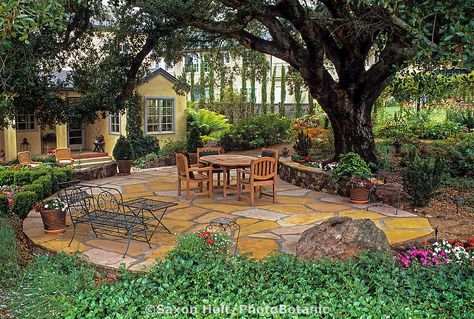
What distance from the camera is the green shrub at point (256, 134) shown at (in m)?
15.9

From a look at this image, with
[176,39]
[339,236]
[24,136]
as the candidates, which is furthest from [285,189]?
[24,136]

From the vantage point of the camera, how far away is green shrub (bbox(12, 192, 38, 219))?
737cm

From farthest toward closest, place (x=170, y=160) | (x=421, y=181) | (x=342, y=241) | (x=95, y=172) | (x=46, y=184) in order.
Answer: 1. (x=170, y=160)
2. (x=95, y=172)
3. (x=46, y=184)
4. (x=421, y=181)
5. (x=342, y=241)

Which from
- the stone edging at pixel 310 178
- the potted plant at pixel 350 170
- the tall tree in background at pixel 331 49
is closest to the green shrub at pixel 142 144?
the stone edging at pixel 310 178

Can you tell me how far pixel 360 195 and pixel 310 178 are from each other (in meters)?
1.64

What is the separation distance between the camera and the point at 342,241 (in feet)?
16.2

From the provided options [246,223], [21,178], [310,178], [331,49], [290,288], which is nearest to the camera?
[290,288]

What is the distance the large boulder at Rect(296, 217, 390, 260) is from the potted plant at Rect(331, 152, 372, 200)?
296 cm

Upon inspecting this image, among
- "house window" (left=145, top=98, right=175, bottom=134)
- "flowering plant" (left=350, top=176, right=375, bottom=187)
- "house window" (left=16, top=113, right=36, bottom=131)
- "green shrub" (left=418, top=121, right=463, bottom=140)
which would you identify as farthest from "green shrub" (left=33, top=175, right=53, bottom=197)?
"house window" (left=16, top=113, right=36, bottom=131)

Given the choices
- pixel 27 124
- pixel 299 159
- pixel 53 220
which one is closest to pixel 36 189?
pixel 53 220

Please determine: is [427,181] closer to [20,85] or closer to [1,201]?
[20,85]

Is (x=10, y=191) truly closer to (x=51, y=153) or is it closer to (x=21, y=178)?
(x=21, y=178)

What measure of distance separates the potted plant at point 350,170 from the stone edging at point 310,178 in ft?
0.39

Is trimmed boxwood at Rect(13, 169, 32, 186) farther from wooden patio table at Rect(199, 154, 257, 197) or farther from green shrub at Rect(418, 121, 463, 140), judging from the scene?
green shrub at Rect(418, 121, 463, 140)
